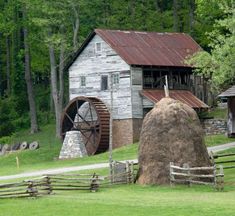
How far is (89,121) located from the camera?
6031 centimetres

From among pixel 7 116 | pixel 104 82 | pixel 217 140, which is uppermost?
pixel 104 82

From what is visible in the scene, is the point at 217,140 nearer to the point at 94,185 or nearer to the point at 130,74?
the point at 130,74

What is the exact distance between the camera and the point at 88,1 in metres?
67.0

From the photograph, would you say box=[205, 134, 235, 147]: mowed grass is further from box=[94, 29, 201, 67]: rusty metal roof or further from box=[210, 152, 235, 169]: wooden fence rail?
box=[210, 152, 235, 169]: wooden fence rail

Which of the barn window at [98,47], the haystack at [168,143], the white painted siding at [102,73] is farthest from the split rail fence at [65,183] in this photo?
the barn window at [98,47]

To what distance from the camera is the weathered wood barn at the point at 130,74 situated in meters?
58.2

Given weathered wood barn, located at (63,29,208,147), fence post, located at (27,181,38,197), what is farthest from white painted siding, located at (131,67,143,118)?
fence post, located at (27,181,38,197)

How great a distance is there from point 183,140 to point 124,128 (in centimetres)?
2476

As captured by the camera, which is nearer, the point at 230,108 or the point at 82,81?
the point at 230,108

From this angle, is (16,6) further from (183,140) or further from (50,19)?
(183,140)

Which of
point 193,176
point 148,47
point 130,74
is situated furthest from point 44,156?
point 193,176

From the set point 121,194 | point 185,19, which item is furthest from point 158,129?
point 185,19

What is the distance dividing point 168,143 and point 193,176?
2.09 meters

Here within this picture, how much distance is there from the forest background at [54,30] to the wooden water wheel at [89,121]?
3.29 m
